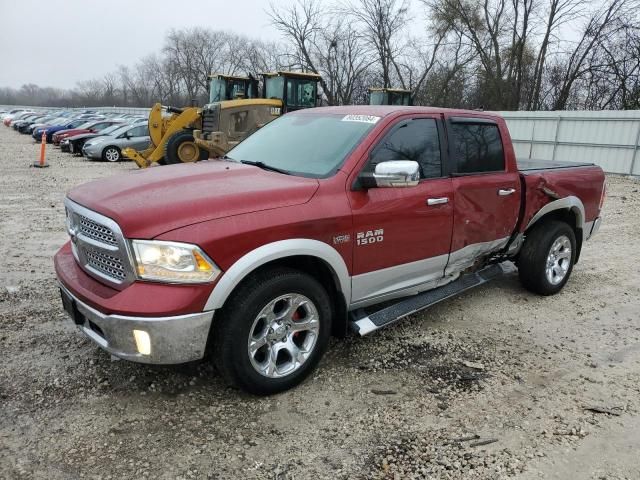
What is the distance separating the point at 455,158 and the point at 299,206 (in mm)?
1715

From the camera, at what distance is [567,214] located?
218 inches

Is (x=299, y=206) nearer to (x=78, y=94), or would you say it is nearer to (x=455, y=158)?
(x=455, y=158)

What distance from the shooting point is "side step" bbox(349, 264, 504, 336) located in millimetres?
3765

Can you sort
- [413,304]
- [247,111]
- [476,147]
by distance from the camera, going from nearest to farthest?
[413,304]
[476,147]
[247,111]

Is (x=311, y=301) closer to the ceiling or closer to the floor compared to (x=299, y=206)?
closer to the floor

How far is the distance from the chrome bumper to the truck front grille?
0.78 ft

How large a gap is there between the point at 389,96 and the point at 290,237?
19.4m

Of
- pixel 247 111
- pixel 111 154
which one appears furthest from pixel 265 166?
pixel 111 154

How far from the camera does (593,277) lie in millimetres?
6152

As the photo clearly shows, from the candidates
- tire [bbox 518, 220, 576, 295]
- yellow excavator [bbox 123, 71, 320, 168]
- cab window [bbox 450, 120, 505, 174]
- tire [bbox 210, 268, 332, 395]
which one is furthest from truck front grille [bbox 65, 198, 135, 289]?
yellow excavator [bbox 123, 71, 320, 168]

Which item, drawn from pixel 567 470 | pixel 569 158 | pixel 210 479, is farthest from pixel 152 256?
pixel 569 158

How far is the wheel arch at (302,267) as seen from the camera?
2914 mm

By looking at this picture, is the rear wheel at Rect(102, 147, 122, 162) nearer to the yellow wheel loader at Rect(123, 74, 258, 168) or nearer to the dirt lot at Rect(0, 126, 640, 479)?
the yellow wheel loader at Rect(123, 74, 258, 168)

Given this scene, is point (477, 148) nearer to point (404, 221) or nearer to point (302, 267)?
point (404, 221)
